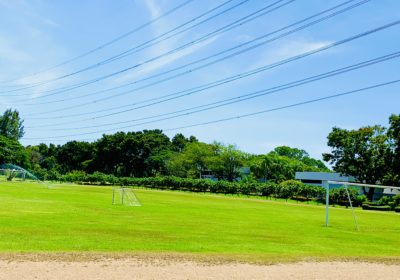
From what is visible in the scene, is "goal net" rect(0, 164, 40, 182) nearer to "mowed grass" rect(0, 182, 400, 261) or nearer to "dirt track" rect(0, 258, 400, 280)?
"mowed grass" rect(0, 182, 400, 261)

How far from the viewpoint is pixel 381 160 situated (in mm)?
80188

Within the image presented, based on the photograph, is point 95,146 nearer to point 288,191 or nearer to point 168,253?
point 288,191

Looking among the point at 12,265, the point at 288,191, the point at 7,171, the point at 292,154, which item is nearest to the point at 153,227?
the point at 12,265

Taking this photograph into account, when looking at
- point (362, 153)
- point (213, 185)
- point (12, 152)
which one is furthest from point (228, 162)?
point (12, 152)

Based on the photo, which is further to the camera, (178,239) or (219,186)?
(219,186)

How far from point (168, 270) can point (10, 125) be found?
5413 inches

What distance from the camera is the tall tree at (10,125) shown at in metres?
Result: 134

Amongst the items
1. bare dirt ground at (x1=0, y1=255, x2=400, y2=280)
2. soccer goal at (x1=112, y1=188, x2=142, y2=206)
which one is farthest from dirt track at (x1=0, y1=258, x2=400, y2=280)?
soccer goal at (x1=112, y1=188, x2=142, y2=206)

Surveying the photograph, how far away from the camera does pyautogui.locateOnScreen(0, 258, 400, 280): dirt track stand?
35.3 ft

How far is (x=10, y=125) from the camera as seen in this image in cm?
13562

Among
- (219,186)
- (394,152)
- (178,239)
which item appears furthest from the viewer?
(219,186)

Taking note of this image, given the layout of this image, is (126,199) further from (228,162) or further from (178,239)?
(228,162)

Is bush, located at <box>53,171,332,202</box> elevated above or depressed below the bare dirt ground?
above

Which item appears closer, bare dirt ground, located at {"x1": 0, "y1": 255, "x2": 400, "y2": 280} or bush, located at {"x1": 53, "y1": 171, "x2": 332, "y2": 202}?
bare dirt ground, located at {"x1": 0, "y1": 255, "x2": 400, "y2": 280}
